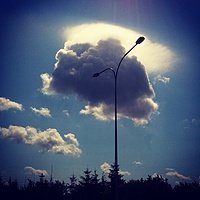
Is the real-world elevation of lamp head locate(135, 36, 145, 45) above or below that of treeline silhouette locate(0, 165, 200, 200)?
above

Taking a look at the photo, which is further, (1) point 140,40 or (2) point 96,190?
(2) point 96,190

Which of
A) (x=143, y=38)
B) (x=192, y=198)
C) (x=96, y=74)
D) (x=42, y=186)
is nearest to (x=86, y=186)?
(x=42, y=186)

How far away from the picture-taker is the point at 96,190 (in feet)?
162

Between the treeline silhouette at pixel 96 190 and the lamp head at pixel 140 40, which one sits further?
the treeline silhouette at pixel 96 190

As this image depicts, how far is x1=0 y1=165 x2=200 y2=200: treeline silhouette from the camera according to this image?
144ft

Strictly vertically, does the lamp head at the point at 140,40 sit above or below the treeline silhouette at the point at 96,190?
above

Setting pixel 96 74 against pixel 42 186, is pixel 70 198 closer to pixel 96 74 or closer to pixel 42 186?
pixel 42 186

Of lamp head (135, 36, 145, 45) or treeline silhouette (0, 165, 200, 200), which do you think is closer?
lamp head (135, 36, 145, 45)

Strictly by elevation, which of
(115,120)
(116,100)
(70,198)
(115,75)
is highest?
(115,75)

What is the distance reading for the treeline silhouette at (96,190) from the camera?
4397cm

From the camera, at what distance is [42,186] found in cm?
5175

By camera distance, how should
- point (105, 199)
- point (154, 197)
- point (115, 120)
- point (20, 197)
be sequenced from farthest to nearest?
point (20, 197) → point (105, 199) → point (154, 197) → point (115, 120)

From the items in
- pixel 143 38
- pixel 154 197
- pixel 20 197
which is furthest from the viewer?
pixel 20 197

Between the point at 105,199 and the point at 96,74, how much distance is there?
35907 mm
